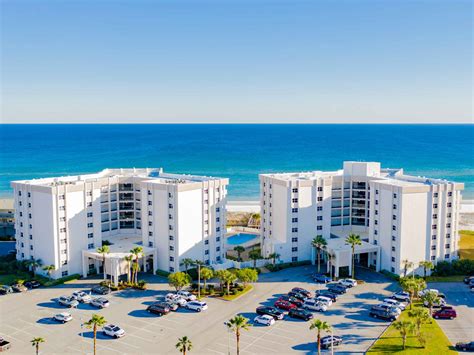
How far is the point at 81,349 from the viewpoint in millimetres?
50844

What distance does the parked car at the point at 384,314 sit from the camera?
57281 millimetres

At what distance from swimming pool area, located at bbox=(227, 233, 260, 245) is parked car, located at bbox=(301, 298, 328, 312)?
37.3 metres

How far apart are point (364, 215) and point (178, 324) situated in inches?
1747

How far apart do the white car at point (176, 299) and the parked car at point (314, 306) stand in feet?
51.3

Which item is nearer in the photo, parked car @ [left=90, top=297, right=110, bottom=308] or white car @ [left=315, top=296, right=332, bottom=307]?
white car @ [left=315, top=296, right=332, bottom=307]

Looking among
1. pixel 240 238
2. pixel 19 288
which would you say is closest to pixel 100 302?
pixel 19 288

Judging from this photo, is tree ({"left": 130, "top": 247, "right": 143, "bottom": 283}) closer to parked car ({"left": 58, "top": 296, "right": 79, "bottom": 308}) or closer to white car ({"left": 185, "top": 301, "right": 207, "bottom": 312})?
parked car ({"left": 58, "top": 296, "right": 79, "bottom": 308})

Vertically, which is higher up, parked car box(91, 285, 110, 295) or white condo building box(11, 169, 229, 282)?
white condo building box(11, 169, 229, 282)

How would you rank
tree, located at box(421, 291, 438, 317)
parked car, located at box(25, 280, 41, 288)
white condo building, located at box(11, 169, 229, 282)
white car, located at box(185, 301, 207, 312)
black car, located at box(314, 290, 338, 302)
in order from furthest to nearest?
white condo building, located at box(11, 169, 229, 282) → parked car, located at box(25, 280, 41, 288) → black car, located at box(314, 290, 338, 302) → white car, located at box(185, 301, 207, 312) → tree, located at box(421, 291, 438, 317)

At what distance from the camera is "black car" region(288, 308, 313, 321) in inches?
2267

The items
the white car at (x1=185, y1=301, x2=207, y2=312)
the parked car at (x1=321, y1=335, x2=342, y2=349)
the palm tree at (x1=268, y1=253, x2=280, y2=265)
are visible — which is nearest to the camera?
the parked car at (x1=321, y1=335, x2=342, y2=349)

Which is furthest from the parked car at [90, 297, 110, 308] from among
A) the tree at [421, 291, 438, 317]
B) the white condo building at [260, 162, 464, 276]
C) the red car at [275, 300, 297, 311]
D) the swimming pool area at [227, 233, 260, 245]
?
the tree at [421, 291, 438, 317]

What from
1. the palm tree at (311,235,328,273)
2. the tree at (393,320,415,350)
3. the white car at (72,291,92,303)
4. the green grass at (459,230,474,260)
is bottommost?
the white car at (72,291,92,303)

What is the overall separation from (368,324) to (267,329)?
39.8 feet
